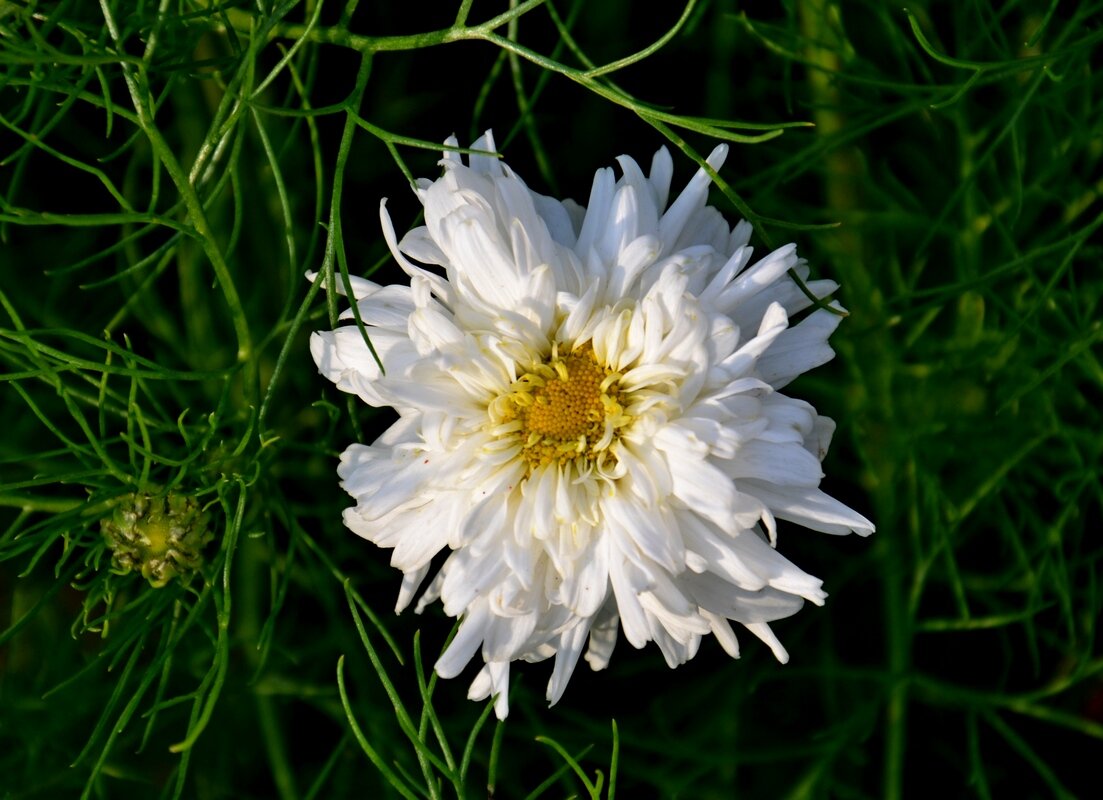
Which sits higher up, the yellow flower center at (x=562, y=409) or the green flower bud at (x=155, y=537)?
the yellow flower center at (x=562, y=409)

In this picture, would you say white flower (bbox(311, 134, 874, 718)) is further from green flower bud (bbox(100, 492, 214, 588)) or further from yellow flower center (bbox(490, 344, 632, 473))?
green flower bud (bbox(100, 492, 214, 588))

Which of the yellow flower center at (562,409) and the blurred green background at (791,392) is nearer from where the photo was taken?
the yellow flower center at (562,409)

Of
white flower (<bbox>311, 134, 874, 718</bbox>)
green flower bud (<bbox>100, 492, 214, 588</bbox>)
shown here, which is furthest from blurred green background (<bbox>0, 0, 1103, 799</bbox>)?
white flower (<bbox>311, 134, 874, 718</bbox>)

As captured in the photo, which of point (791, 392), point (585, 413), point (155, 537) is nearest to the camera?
point (585, 413)

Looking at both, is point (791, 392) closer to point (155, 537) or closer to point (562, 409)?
point (562, 409)

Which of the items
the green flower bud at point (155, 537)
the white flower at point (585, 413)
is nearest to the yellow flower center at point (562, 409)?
the white flower at point (585, 413)

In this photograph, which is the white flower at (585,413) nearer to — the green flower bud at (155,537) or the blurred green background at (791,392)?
the green flower bud at (155,537)

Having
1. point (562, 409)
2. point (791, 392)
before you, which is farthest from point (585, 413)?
point (791, 392)
